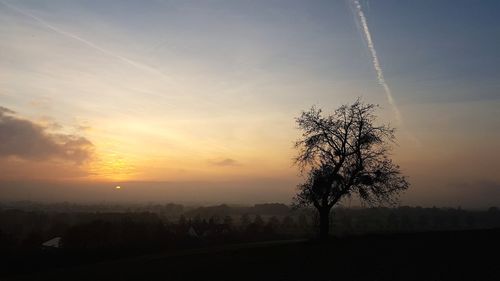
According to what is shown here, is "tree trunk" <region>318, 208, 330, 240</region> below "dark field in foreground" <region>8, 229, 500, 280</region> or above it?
above

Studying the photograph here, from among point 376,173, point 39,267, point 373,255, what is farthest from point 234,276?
point 39,267

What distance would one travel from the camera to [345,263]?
2522 cm

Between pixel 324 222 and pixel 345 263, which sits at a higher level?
pixel 324 222

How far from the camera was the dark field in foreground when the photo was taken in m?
21.3

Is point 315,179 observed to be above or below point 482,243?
above

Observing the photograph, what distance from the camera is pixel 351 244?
32.3m

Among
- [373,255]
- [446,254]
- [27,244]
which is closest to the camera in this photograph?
[446,254]

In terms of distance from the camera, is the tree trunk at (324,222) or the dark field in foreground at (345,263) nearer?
the dark field in foreground at (345,263)

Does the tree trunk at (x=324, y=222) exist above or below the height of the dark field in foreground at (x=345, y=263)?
above

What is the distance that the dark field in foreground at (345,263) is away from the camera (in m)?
21.3

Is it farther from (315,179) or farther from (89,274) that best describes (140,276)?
(315,179)

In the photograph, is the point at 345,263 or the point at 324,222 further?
the point at 324,222

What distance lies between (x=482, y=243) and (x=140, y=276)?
A: 23343 mm

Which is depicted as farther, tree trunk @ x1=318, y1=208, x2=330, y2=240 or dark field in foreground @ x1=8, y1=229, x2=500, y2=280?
tree trunk @ x1=318, y1=208, x2=330, y2=240
